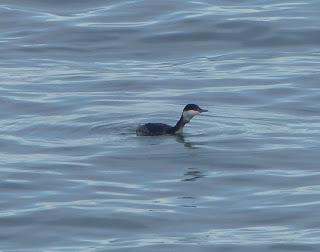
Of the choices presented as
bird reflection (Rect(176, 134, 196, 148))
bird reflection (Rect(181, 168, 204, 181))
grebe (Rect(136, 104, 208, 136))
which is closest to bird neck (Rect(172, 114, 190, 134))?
grebe (Rect(136, 104, 208, 136))

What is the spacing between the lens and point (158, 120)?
973 inches

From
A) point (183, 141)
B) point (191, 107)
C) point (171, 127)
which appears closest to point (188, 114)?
point (191, 107)

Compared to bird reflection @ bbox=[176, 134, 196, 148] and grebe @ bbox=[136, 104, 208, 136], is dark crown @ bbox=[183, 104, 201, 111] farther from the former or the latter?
bird reflection @ bbox=[176, 134, 196, 148]

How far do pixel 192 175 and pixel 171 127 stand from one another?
2615mm

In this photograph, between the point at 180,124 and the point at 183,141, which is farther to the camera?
the point at 180,124

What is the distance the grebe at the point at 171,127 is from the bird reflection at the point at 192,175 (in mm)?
1887

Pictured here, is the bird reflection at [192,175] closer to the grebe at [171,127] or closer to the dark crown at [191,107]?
the grebe at [171,127]

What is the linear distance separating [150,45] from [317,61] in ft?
12.9

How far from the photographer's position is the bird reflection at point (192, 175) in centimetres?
2073

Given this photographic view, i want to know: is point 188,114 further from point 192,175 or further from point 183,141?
point 192,175

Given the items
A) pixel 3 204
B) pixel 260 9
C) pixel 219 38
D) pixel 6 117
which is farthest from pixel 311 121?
pixel 260 9

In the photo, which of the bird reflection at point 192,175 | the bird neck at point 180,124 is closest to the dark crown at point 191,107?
the bird neck at point 180,124

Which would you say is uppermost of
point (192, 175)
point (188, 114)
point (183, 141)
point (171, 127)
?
point (188, 114)

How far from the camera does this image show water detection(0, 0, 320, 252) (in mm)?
18047
